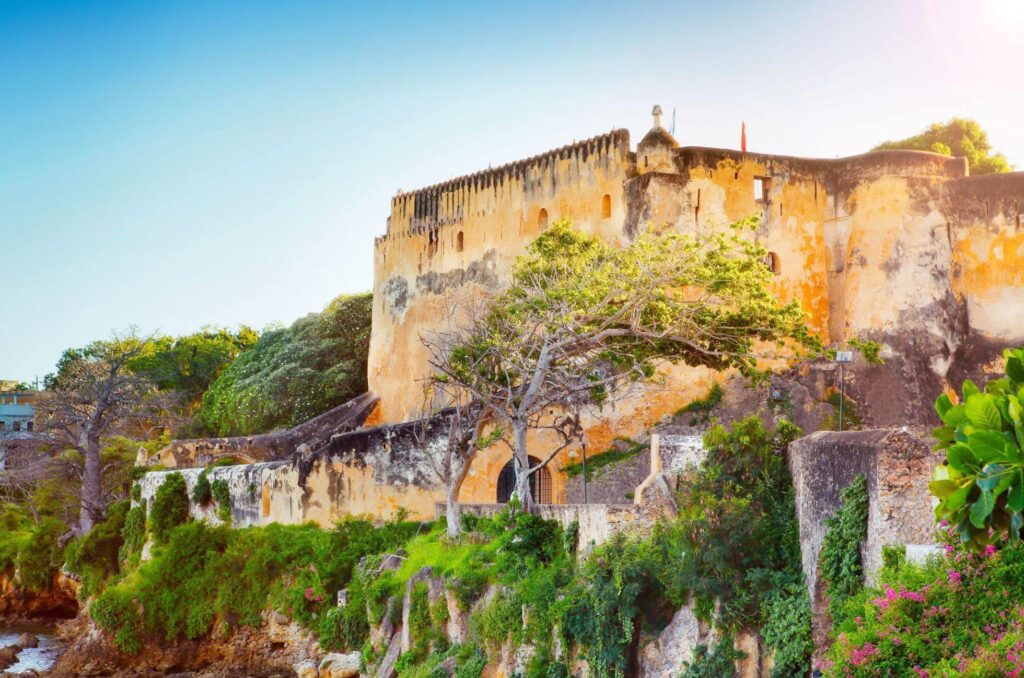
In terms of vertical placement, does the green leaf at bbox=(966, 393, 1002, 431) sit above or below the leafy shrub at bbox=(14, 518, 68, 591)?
above

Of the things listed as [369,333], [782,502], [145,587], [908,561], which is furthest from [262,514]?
[908,561]

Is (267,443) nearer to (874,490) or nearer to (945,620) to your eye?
(874,490)

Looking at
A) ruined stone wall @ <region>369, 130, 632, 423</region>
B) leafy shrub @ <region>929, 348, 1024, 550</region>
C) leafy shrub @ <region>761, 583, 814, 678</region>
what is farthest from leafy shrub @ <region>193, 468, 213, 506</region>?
leafy shrub @ <region>929, 348, 1024, 550</region>

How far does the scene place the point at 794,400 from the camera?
2377cm

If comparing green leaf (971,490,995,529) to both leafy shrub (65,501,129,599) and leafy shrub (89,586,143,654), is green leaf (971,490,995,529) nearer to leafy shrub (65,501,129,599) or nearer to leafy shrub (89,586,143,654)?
leafy shrub (89,586,143,654)

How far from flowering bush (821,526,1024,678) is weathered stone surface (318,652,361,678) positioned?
1202 centimetres

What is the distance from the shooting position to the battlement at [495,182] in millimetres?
27230

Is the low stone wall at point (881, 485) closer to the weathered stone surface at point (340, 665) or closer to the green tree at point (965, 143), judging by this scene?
the weathered stone surface at point (340, 665)

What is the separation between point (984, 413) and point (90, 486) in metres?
28.4

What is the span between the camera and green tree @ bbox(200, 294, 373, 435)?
112 ft

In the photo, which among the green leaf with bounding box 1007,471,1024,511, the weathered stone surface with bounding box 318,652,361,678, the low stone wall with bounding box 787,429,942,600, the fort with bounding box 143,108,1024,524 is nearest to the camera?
the green leaf with bounding box 1007,471,1024,511

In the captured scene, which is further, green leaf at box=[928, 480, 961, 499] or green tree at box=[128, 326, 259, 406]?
green tree at box=[128, 326, 259, 406]

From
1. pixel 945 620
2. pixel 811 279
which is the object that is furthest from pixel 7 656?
pixel 945 620

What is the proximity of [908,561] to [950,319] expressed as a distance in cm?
1666
